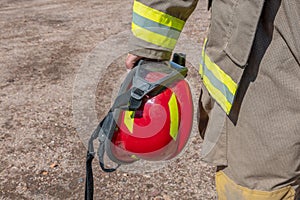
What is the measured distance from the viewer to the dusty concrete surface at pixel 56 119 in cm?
244

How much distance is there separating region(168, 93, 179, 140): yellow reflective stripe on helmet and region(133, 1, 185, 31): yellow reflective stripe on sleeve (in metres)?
0.25

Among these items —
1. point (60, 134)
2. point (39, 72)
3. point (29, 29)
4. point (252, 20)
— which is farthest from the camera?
Result: point (29, 29)

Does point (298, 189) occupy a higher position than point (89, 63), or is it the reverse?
point (298, 189)

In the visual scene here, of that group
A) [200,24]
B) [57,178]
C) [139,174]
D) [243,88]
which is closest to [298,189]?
[243,88]

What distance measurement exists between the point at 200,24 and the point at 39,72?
228cm

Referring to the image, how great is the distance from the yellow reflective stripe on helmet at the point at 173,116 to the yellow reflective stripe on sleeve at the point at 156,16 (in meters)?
0.25

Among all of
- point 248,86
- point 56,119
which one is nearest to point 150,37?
point 248,86

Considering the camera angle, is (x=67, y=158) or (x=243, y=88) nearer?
(x=243, y=88)

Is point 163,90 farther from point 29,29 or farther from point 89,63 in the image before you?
point 29,29

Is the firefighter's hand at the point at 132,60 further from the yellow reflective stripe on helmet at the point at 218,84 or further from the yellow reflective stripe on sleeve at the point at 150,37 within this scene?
the yellow reflective stripe on helmet at the point at 218,84

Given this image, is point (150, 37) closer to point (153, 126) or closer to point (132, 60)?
point (132, 60)

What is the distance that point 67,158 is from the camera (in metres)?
2.69

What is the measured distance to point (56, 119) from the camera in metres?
3.10

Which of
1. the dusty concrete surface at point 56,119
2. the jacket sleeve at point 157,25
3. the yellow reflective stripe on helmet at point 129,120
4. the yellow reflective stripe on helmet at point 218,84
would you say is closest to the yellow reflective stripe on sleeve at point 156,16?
the jacket sleeve at point 157,25
